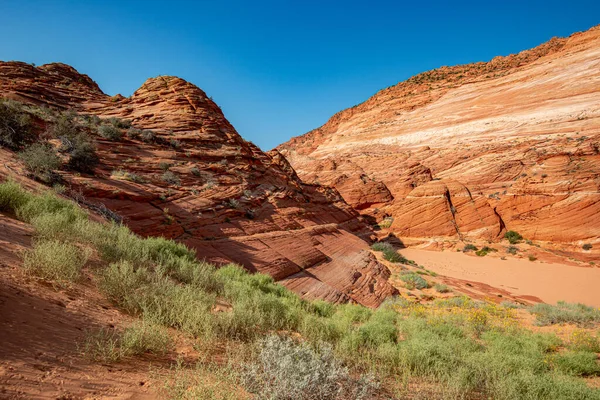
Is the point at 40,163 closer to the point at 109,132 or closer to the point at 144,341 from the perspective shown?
the point at 109,132

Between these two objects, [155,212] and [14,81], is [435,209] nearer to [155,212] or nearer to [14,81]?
[155,212]

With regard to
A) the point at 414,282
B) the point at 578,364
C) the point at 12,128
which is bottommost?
the point at 414,282

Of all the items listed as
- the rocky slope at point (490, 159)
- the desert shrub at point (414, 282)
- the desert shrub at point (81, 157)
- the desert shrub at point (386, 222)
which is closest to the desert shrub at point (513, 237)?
the rocky slope at point (490, 159)

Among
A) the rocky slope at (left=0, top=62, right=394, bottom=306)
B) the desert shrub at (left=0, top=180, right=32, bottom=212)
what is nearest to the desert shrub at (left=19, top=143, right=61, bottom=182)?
the rocky slope at (left=0, top=62, right=394, bottom=306)

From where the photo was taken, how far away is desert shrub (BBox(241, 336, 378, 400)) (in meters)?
2.13

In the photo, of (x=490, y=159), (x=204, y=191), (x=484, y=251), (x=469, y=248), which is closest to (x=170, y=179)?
(x=204, y=191)

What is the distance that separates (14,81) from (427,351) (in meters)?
23.8

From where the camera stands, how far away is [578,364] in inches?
164

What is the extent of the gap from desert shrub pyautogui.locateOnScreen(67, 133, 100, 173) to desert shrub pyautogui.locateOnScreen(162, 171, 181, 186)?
251 cm

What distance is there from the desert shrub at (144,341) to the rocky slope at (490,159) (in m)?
22.9

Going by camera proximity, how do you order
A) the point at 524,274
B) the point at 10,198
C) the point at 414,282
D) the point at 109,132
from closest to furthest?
the point at 10,198, the point at 414,282, the point at 109,132, the point at 524,274

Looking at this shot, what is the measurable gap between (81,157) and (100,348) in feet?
33.4

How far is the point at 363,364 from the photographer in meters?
3.28

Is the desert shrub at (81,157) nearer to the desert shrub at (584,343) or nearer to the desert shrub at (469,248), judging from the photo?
the desert shrub at (584,343)
